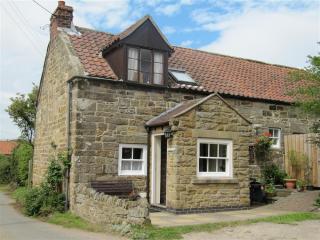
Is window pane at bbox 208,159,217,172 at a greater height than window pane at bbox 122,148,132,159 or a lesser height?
lesser

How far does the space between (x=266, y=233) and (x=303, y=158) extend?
820cm

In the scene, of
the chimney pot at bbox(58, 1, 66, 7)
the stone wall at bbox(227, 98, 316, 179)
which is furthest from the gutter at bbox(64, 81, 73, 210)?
the stone wall at bbox(227, 98, 316, 179)

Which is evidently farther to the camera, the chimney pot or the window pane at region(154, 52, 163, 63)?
the chimney pot

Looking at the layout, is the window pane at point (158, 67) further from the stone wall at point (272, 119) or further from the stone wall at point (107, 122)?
the stone wall at point (272, 119)

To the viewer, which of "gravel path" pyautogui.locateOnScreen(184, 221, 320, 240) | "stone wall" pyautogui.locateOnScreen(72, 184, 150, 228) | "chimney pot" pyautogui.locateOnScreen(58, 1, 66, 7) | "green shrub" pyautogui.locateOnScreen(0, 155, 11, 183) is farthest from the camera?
"green shrub" pyautogui.locateOnScreen(0, 155, 11, 183)

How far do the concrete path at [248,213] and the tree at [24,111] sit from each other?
20.5m

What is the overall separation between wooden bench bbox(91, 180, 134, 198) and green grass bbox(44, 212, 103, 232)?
1233 millimetres

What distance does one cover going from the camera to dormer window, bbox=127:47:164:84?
15141 millimetres


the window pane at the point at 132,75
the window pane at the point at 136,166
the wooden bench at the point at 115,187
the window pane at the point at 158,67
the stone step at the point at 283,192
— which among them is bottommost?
the stone step at the point at 283,192

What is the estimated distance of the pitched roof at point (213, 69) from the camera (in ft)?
50.8

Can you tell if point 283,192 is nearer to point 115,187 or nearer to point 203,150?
point 203,150

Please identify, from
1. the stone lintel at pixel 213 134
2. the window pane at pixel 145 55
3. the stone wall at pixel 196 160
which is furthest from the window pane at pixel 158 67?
the stone lintel at pixel 213 134

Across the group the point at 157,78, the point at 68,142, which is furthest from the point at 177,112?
the point at 68,142

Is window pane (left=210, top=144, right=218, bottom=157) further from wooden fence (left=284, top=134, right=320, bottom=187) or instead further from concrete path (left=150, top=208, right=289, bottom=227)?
wooden fence (left=284, top=134, right=320, bottom=187)
